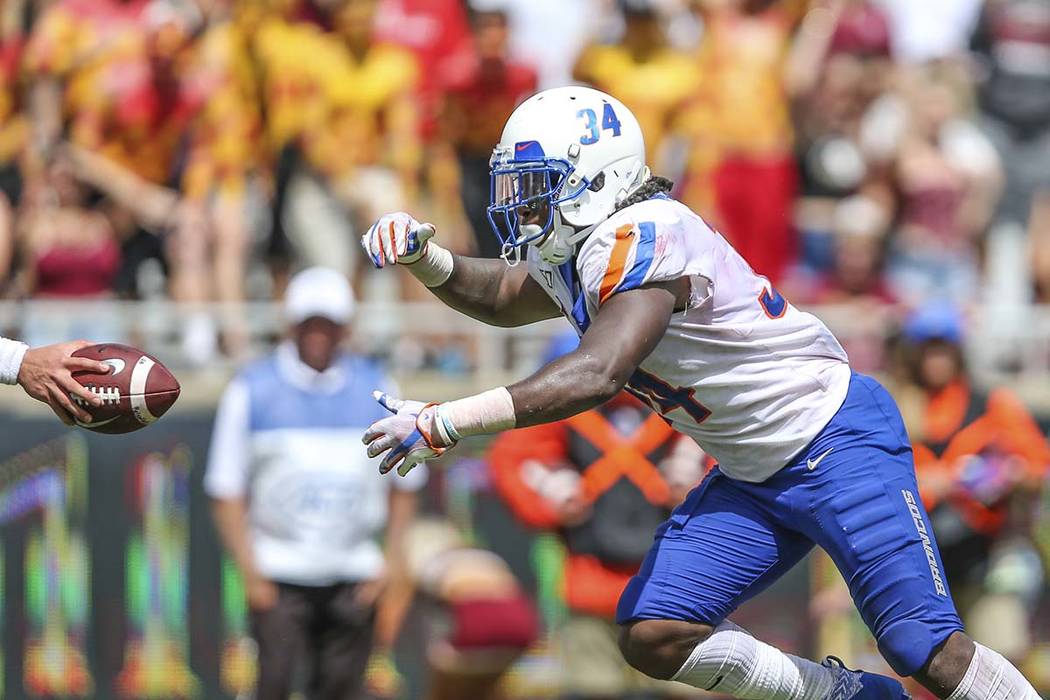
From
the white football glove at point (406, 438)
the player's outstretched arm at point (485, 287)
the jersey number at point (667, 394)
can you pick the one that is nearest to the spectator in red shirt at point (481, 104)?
the player's outstretched arm at point (485, 287)

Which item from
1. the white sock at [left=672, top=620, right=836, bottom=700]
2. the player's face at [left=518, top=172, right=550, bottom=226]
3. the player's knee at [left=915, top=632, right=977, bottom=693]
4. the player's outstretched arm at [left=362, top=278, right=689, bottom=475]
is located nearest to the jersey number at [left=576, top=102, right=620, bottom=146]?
the player's face at [left=518, top=172, right=550, bottom=226]

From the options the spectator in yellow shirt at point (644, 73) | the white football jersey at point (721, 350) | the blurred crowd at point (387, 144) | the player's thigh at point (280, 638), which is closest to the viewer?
the white football jersey at point (721, 350)

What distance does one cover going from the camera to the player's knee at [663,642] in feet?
Result: 17.9

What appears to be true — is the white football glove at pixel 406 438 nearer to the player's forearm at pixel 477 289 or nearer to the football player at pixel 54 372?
the football player at pixel 54 372

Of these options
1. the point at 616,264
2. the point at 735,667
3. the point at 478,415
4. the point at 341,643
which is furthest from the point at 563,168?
the point at 341,643

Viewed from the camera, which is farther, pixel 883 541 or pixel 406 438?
pixel 883 541

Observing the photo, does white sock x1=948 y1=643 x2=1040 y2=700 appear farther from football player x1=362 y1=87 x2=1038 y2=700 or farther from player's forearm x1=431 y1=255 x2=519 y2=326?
player's forearm x1=431 y1=255 x2=519 y2=326

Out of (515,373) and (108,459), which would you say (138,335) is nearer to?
(108,459)

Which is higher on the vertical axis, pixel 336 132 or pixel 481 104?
pixel 481 104

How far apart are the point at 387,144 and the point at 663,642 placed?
15.1 ft

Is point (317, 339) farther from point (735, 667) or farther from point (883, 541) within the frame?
point (883, 541)

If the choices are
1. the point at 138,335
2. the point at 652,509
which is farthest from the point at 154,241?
A: the point at 652,509

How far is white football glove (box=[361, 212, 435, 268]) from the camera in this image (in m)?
5.49

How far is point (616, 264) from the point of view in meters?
5.07
